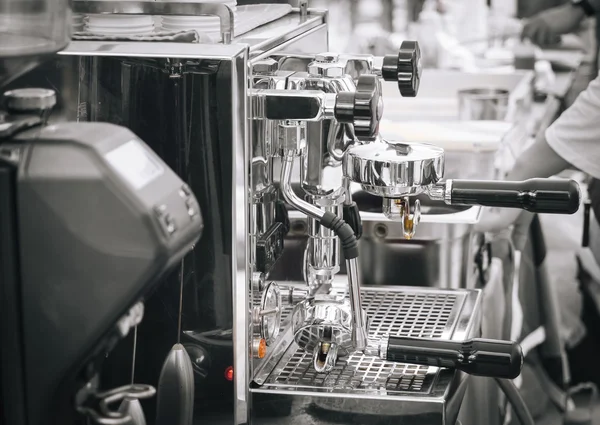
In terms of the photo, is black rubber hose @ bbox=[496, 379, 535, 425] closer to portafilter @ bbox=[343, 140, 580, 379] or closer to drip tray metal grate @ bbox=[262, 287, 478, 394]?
drip tray metal grate @ bbox=[262, 287, 478, 394]

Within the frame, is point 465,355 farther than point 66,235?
Yes

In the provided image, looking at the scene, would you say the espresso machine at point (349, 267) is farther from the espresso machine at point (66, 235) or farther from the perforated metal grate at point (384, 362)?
the espresso machine at point (66, 235)

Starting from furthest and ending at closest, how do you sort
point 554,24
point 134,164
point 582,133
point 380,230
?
1. point 554,24
2. point 582,133
3. point 380,230
4. point 134,164

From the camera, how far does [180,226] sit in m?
0.80

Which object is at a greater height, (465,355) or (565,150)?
(565,150)

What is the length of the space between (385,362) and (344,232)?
212 mm

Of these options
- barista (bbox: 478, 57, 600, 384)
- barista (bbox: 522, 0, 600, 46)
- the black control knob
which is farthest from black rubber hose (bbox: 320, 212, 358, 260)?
barista (bbox: 522, 0, 600, 46)

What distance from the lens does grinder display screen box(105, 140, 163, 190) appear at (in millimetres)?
788

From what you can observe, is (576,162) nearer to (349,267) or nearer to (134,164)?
(349,267)

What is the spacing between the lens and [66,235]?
831mm

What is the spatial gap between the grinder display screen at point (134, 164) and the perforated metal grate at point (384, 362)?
43 cm

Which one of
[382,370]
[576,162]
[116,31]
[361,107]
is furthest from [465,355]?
[576,162]

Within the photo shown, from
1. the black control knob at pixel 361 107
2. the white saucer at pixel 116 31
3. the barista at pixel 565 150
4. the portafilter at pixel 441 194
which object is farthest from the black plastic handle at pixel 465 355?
the barista at pixel 565 150

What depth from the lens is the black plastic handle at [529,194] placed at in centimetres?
113
